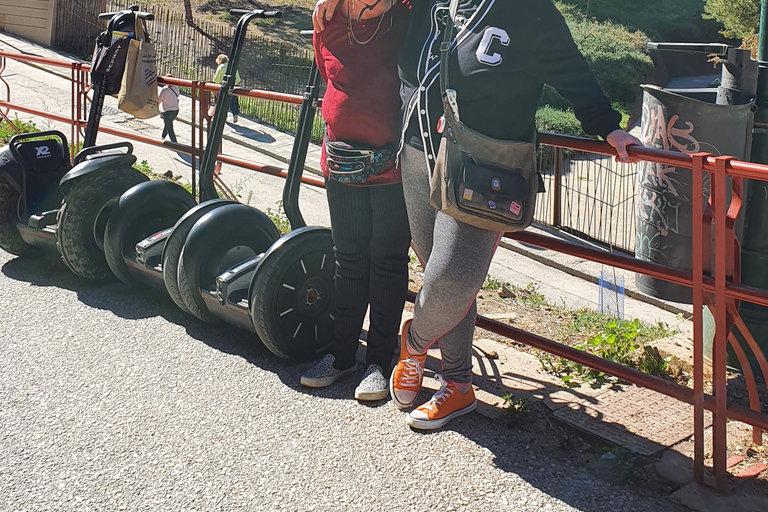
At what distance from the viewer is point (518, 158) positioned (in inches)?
109

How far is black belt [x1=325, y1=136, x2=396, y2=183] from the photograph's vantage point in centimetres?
335

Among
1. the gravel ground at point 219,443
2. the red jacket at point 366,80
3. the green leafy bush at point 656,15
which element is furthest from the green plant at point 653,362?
the green leafy bush at point 656,15

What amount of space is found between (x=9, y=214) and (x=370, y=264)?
9.10 ft

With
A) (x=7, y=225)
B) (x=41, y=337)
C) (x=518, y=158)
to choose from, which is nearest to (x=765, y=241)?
(x=518, y=158)

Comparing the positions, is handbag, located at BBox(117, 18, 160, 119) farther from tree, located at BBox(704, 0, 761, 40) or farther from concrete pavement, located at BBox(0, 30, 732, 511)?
tree, located at BBox(704, 0, 761, 40)

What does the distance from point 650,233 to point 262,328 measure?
187 centimetres

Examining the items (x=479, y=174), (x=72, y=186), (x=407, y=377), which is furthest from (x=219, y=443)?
(x=72, y=186)

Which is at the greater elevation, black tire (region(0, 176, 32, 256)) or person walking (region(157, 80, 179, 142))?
person walking (region(157, 80, 179, 142))

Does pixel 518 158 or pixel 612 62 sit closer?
pixel 518 158

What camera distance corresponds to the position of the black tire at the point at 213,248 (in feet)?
13.1

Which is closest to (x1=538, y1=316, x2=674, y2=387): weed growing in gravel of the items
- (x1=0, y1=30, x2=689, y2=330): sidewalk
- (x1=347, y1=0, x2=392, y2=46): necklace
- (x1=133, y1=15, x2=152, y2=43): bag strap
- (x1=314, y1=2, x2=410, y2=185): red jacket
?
(x1=314, y1=2, x2=410, y2=185): red jacket

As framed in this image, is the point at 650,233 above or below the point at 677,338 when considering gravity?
above

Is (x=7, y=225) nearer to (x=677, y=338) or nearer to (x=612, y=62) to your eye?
(x=677, y=338)

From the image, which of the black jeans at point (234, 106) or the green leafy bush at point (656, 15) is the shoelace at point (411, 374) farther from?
the green leafy bush at point (656, 15)
